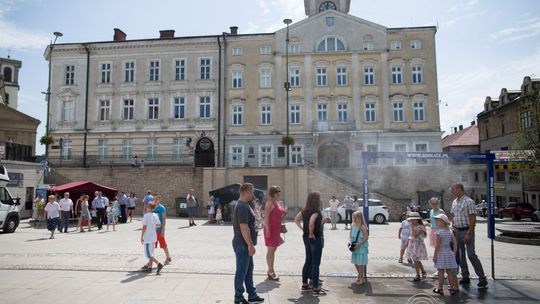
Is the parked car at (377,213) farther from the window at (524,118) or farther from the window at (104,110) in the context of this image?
the window at (104,110)

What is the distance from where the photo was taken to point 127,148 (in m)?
34.5

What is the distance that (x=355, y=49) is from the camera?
110ft

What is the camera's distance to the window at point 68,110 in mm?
35625

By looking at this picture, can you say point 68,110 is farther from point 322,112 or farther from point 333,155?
point 333,155

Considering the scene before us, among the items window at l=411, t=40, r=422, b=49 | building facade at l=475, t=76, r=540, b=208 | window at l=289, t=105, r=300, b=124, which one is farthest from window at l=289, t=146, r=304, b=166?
building facade at l=475, t=76, r=540, b=208

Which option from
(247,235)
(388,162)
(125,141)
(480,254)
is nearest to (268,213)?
(247,235)

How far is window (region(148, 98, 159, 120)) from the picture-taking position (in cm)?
3500

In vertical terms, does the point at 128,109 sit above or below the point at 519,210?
above

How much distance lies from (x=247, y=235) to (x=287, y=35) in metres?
28.6

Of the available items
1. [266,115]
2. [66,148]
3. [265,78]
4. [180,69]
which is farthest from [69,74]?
[266,115]

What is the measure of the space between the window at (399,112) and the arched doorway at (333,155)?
508 centimetres

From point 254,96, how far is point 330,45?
792cm

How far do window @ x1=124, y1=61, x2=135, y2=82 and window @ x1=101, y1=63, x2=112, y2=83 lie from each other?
149cm

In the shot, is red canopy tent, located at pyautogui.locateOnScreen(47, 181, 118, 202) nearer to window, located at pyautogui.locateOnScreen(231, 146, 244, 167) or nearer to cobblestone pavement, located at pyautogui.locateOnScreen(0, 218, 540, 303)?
cobblestone pavement, located at pyautogui.locateOnScreen(0, 218, 540, 303)
